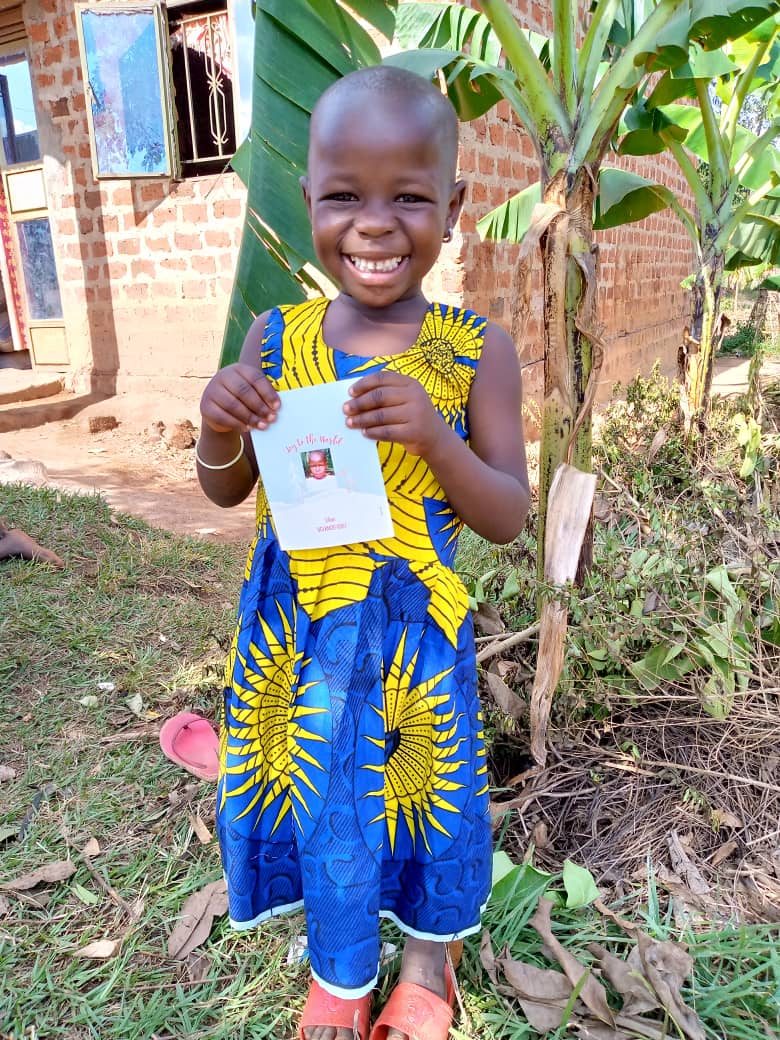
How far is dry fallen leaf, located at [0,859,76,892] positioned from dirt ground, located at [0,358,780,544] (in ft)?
6.69

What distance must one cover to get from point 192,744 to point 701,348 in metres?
2.39

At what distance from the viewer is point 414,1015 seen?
113 cm

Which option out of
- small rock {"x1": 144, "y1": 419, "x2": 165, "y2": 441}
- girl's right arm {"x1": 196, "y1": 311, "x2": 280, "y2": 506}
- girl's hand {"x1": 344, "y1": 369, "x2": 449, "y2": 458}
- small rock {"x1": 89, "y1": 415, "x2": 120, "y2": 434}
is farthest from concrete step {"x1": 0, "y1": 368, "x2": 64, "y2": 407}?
girl's hand {"x1": 344, "y1": 369, "x2": 449, "y2": 458}

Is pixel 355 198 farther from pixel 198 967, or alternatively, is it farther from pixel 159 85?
pixel 159 85

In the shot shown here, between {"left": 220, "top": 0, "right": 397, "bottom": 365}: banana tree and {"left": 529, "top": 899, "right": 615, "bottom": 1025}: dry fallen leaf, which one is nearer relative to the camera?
{"left": 529, "top": 899, "right": 615, "bottom": 1025}: dry fallen leaf

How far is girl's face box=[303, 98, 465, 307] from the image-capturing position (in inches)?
38.4

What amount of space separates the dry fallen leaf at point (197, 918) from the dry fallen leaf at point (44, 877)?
0.28m

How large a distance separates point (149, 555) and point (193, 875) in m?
1.71

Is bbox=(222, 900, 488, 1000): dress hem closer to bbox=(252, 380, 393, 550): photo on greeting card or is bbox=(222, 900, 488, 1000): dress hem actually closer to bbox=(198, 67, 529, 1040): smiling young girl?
bbox=(198, 67, 529, 1040): smiling young girl

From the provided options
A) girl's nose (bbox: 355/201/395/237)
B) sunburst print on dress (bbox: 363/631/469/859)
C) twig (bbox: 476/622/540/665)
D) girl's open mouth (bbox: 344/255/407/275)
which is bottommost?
twig (bbox: 476/622/540/665)

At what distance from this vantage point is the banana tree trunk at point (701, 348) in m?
2.97

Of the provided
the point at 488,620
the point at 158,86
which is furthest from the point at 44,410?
the point at 488,620

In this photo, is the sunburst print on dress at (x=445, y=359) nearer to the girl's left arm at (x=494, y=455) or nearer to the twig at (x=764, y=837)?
the girl's left arm at (x=494, y=455)

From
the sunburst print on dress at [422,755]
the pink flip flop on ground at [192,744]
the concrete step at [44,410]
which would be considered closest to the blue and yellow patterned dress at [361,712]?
the sunburst print on dress at [422,755]
